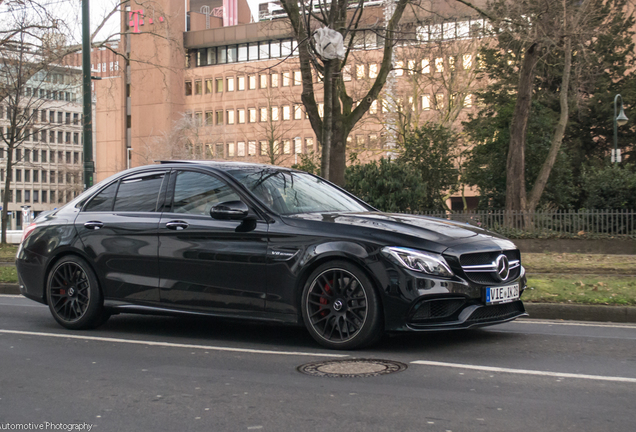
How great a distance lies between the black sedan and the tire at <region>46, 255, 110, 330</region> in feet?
0.05

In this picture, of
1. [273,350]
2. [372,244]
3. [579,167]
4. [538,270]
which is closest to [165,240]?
[273,350]

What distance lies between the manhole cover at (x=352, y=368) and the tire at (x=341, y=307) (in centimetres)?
36

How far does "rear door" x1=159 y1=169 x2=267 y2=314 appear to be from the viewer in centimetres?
716

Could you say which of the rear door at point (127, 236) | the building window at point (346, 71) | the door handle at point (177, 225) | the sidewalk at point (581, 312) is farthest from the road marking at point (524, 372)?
the building window at point (346, 71)

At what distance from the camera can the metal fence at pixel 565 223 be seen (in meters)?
23.1

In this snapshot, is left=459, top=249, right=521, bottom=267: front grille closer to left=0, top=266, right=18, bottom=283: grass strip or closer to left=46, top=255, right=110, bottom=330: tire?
left=46, top=255, right=110, bottom=330: tire

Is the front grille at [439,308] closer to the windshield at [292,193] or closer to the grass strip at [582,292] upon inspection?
the windshield at [292,193]

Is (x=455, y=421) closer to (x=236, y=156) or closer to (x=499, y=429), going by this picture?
(x=499, y=429)

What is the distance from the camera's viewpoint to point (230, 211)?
717cm

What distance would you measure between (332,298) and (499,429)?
2605mm

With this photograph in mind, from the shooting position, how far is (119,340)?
7.72m

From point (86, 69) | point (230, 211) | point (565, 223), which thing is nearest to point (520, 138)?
point (565, 223)

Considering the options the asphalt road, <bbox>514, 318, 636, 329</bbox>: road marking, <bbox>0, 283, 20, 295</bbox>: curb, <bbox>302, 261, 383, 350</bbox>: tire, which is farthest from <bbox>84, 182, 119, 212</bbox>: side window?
<bbox>0, 283, 20, 295</bbox>: curb

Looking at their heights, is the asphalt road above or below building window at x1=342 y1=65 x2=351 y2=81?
below
